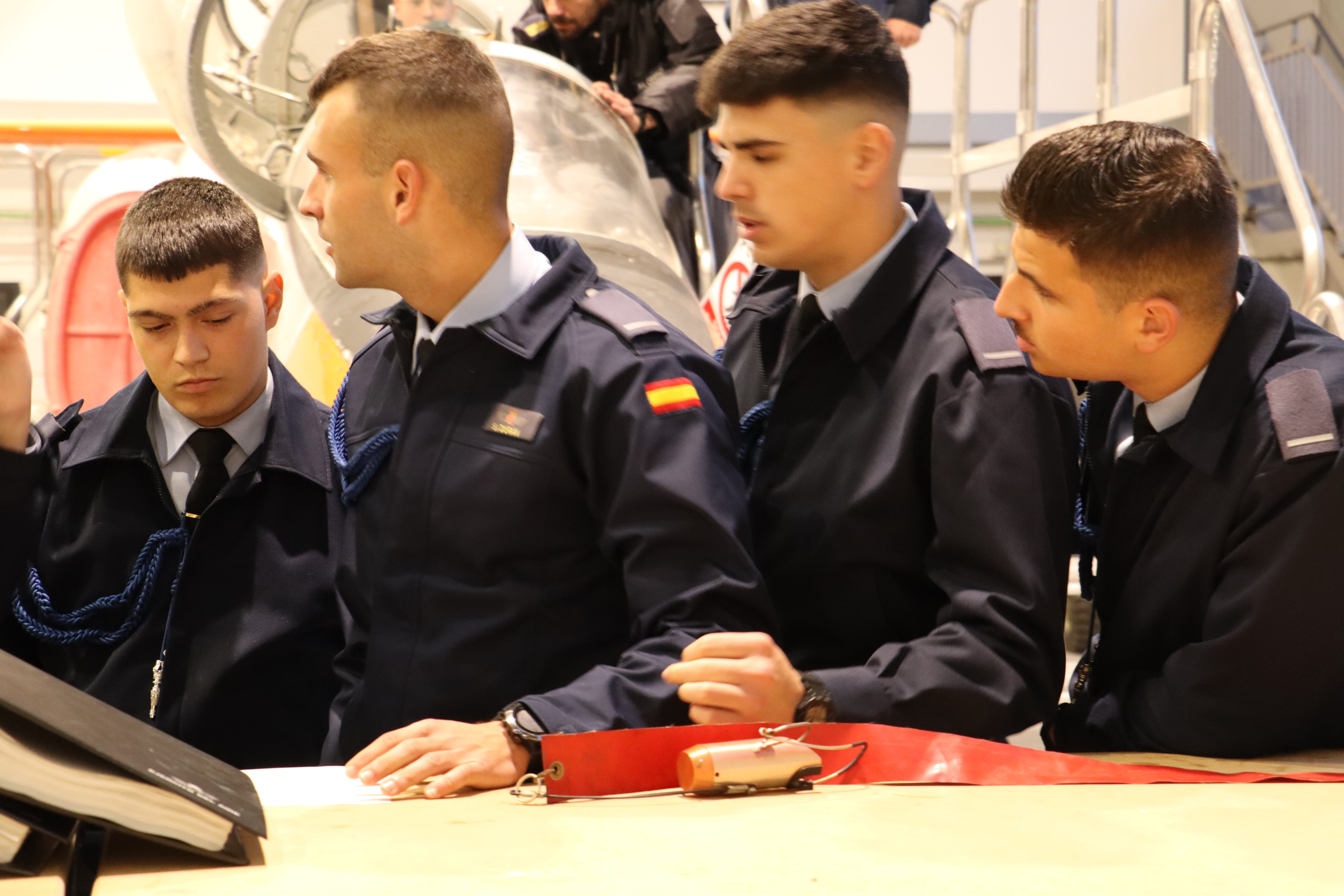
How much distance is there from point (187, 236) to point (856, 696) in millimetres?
1244

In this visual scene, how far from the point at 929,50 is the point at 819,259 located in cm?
806

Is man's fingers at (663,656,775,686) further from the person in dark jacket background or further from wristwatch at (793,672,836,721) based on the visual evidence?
the person in dark jacket background

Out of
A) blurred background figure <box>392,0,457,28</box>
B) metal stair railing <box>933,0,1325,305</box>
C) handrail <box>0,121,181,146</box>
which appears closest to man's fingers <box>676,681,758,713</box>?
metal stair railing <box>933,0,1325,305</box>

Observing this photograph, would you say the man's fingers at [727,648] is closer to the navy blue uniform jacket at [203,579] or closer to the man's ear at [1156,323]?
the man's ear at [1156,323]

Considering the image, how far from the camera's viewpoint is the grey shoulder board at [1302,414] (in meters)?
1.42

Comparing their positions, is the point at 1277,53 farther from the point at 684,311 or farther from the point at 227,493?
the point at 227,493

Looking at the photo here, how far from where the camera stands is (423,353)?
175 centimetres

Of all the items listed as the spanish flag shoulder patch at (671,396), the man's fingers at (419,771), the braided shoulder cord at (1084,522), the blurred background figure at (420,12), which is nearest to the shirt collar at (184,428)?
the spanish flag shoulder patch at (671,396)

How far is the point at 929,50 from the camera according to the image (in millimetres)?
9289

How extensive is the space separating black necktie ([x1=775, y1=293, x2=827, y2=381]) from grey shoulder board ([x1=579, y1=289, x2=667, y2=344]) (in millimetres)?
246

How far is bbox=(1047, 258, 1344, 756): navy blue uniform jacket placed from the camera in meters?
1.43

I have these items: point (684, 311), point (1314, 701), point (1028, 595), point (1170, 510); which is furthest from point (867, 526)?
point (684, 311)

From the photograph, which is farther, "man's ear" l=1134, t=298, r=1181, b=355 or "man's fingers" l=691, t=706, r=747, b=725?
"man's ear" l=1134, t=298, r=1181, b=355

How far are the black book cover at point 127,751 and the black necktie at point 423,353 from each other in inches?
25.0
